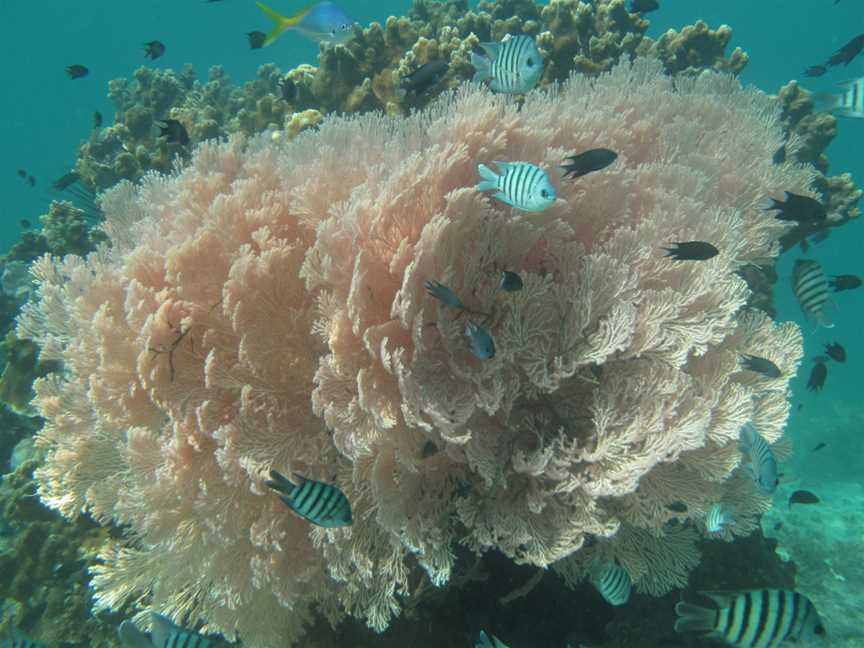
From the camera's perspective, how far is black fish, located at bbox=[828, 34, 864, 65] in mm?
7341

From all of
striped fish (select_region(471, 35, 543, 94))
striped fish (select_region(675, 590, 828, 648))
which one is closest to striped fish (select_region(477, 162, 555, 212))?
striped fish (select_region(471, 35, 543, 94))

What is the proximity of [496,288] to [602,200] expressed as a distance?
115cm

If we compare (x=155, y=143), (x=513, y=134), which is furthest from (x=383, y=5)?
(x=513, y=134)

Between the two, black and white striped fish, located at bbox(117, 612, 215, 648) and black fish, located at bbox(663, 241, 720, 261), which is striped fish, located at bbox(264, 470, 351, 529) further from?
black fish, located at bbox(663, 241, 720, 261)

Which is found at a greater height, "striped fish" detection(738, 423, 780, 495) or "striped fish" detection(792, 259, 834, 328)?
"striped fish" detection(792, 259, 834, 328)

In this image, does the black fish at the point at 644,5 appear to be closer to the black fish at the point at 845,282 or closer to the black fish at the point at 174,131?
the black fish at the point at 845,282

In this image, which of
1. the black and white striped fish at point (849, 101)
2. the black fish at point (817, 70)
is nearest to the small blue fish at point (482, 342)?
the black and white striped fish at point (849, 101)

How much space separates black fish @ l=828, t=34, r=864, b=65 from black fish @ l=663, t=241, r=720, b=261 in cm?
630

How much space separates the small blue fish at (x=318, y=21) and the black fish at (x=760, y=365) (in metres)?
5.37

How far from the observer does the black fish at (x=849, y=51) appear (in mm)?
7341

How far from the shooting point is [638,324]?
3.53 metres

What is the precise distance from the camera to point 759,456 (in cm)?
370

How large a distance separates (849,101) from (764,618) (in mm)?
5511

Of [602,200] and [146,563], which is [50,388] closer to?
[146,563]
